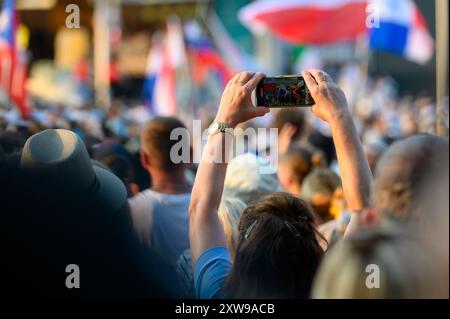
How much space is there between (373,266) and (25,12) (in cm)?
3524

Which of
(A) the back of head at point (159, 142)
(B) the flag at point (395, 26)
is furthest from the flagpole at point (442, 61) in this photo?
(A) the back of head at point (159, 142)

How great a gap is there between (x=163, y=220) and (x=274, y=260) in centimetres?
127

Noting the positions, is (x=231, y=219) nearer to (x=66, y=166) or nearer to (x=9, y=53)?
(x=66, y=166)

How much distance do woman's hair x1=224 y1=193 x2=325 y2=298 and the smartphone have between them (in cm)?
42

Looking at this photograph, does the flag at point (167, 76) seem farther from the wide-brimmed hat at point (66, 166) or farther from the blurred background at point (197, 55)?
the wide-brimmed hat at point (66, 166)

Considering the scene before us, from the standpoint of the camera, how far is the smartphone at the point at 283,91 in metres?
3.06

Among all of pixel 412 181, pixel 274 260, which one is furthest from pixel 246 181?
pixel 412 181

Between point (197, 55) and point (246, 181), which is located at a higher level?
point (197, 55)

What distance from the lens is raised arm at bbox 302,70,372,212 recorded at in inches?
114

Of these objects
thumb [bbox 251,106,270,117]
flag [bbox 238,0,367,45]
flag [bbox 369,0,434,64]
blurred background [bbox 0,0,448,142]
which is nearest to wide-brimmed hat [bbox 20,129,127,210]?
thumb [bbox 251,106,270,117]

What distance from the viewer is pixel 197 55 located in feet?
57.1

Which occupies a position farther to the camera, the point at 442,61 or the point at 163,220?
the point at 442,61

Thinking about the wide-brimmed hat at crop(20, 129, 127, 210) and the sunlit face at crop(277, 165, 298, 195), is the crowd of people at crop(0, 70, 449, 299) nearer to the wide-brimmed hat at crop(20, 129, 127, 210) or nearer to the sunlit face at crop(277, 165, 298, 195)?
the wide-brimmed hat at crop(20, 129, 127, 210)

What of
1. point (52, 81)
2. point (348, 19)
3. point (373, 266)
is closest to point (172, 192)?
point (373, 266)
